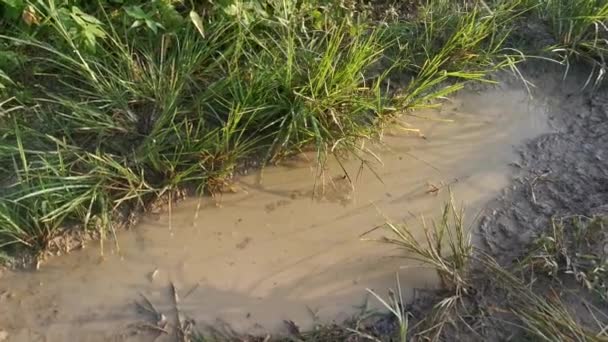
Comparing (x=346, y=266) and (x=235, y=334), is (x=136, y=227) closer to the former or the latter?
(x=235, y=334)

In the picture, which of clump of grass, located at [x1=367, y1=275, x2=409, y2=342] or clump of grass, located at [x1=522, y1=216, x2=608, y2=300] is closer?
clump of grass, located at [x1=367, y1=275, x2=409, y2=342]

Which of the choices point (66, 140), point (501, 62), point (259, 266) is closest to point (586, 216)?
point (501, 62)

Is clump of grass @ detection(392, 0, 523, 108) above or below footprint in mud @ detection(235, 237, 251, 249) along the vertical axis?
above

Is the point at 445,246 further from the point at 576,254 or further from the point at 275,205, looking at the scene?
the point at 275,205

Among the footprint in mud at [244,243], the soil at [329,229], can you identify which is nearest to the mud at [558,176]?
the soil at [329,229]

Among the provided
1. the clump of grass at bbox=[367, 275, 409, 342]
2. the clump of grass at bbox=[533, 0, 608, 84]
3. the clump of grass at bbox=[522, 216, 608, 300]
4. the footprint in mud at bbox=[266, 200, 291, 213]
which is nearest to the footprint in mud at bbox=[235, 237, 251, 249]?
the footprint in mud at bbox=[266, 200, 291, 213]

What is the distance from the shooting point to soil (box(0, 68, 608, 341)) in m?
2.06

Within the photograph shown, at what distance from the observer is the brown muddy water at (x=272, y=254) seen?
2053 millimetres

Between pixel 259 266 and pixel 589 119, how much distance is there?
136cm

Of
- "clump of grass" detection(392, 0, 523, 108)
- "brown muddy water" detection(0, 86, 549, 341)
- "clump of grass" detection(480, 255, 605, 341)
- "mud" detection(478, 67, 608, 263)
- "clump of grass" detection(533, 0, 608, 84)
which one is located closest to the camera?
"clump of grass" detection(480, 255, 605, 341)

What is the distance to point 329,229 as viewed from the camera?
2.28 meters

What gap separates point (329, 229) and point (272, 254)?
21cm

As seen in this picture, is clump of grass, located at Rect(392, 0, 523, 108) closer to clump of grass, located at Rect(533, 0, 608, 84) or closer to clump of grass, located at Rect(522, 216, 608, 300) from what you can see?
clump of grass, located at Rect(533, 0, 608, 84)

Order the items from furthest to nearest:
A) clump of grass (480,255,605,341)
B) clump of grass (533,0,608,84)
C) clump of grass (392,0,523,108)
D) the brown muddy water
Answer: clump of grass (533,0,608,84)
clump of grass (392,0,523,108)
the brown muddy water
clump of grass (480,255,605,341)
